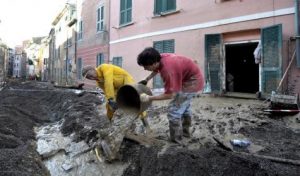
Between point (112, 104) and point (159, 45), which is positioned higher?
point (159, 45)

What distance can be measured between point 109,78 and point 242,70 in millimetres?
8207

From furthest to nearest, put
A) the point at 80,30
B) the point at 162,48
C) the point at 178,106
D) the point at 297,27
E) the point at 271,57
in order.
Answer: the point at 80,30, the point at 162,48, the point at 271,57, the point at 297,27, the point at 178,106

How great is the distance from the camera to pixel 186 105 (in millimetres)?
5414

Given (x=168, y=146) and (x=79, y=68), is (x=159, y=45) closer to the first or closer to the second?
(x=168, y=146)

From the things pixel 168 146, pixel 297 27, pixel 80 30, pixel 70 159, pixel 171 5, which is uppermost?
pixel 80 30

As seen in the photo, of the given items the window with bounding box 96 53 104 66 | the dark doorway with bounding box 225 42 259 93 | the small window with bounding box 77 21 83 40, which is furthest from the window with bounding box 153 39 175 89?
the small window with bounding box 77 21 83 40

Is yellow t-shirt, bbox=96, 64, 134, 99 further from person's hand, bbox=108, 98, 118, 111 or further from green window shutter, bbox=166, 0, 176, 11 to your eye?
green window shutter, bbox=166, 0, 176, 11

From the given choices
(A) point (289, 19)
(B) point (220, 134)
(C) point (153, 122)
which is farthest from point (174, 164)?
(A) point (289, 19)

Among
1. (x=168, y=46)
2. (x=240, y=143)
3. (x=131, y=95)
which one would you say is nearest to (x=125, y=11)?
(x=168, y=46)

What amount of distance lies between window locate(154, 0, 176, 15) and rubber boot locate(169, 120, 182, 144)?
811cm

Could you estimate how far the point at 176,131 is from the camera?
17.7 ft

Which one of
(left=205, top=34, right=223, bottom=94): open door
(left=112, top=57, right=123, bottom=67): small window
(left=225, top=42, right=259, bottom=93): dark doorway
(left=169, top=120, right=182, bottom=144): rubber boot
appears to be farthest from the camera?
(left=112, top=57, right=123, bottom=67): small window

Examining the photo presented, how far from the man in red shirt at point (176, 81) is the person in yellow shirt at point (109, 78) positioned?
0.55m

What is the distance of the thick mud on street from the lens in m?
4.43
